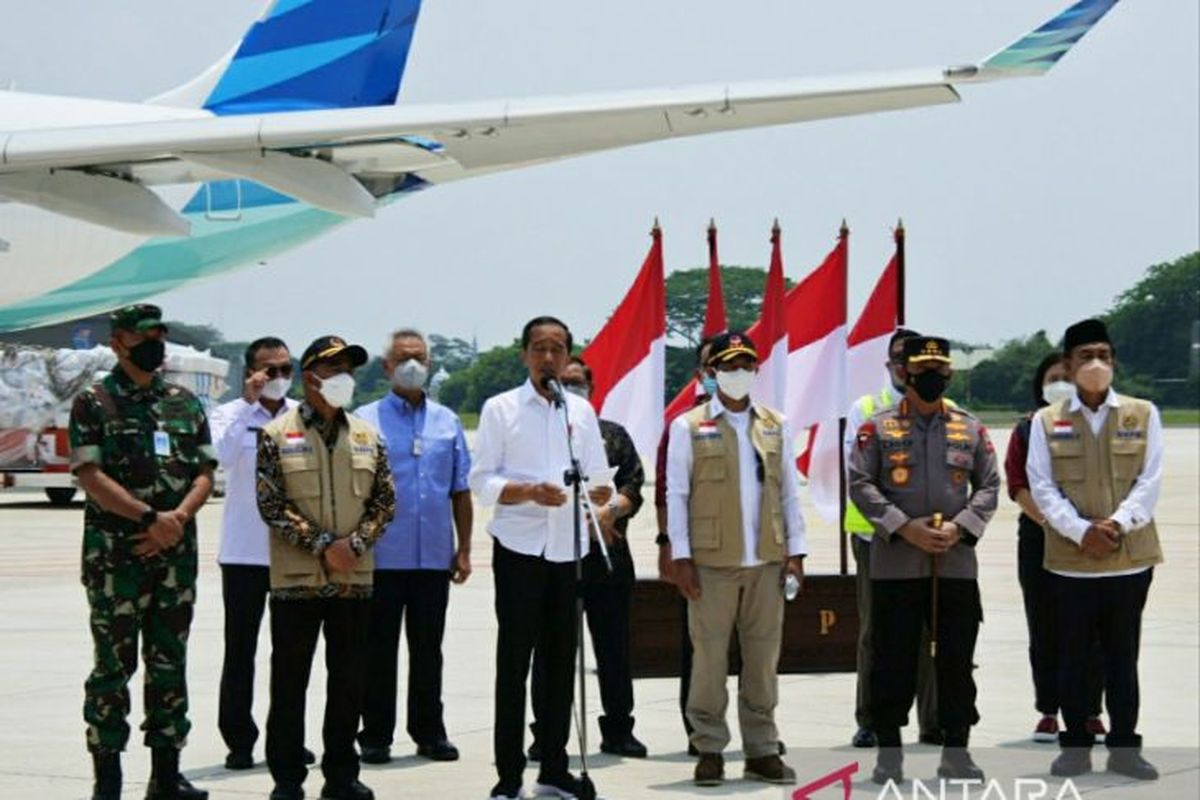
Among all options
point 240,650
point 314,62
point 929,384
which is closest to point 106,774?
point 240,650

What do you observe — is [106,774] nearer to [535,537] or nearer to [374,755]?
[374,755]

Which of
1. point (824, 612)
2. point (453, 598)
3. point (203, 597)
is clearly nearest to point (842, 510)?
point (824, 612)

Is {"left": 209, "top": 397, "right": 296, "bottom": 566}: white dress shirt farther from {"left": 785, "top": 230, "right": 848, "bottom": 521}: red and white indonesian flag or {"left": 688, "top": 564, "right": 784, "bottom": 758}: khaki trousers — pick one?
{"left": 785, "top": 230, "right": 848, "bottom": 521}: red and white indonesian flag

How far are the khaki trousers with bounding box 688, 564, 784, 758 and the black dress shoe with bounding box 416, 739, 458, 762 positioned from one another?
1.08 m

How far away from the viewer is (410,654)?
356 inches

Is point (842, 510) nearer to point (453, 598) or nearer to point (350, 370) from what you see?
point (350, 370)

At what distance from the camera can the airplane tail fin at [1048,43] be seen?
31.7ft

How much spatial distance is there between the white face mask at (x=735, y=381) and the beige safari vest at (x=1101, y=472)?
1290 millimetres

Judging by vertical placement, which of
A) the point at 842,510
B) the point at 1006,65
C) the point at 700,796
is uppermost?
the point at 1006,65

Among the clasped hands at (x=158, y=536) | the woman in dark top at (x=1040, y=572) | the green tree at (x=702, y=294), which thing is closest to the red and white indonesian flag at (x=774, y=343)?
the woman in dark top at (x=1040, y=572)

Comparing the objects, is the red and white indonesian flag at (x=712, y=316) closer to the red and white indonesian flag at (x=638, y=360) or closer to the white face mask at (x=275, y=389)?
the red and white indonesian flag at (x=638, y=360)

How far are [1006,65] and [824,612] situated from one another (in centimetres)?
279

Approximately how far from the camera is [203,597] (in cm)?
1599

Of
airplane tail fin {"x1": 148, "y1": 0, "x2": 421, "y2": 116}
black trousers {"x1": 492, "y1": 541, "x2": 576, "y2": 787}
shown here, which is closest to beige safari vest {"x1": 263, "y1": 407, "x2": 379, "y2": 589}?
black trousers {"x1": 492, "y1": 541, "x2": 576, "y2": 787}
